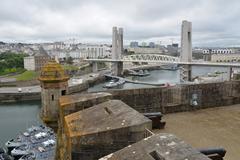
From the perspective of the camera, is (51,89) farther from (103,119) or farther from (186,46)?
(186,46)

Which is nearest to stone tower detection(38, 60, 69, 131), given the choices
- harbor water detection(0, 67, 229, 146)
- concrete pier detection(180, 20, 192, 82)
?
harbor water detection(0, 67, 229, 146)

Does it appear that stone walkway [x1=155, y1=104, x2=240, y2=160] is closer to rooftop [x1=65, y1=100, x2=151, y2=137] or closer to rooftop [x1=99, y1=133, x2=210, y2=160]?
rooftop [x1=65, y1=100, x2=151, y2=137]

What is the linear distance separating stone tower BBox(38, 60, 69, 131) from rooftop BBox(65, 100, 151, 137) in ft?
9.77

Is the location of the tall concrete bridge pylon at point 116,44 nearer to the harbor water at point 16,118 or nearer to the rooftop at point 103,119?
the harbor water at point 16,118

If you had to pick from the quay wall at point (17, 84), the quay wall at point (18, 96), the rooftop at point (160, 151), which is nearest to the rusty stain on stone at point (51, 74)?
the rooftop at point (160, 151)

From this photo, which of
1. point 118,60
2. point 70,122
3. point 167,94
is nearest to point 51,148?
point 167,94

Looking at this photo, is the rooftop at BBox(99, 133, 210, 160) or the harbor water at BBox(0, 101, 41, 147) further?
the harbor water at BBox(0, 101, 41, 147)

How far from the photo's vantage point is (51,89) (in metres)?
6.78

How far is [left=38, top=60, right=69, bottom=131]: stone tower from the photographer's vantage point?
6587 mm

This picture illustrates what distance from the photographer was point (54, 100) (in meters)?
6.72

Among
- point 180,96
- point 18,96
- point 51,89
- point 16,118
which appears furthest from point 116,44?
point 180,96

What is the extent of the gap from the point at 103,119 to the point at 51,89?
3.73 meters

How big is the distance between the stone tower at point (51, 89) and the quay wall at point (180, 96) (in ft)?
5.72

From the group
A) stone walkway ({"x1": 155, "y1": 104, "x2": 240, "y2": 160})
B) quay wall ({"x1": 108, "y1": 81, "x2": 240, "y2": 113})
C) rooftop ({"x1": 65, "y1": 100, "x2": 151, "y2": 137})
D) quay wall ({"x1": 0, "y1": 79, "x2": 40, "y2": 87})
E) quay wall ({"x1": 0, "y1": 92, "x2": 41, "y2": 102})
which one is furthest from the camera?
quay wall ({"x1": 0, "y1": 79, "x2": 40, "y2": 87})
